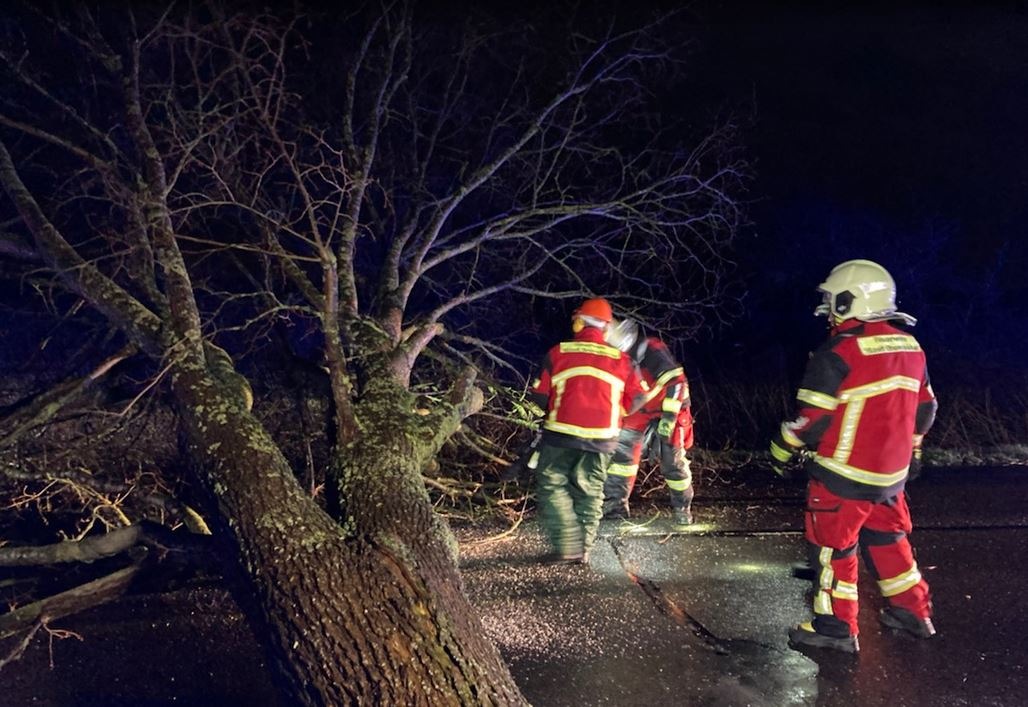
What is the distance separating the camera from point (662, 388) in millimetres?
4660

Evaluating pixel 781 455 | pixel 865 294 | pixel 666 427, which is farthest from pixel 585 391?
pixel 865 294

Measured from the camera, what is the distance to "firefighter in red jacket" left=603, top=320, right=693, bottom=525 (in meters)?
4.61

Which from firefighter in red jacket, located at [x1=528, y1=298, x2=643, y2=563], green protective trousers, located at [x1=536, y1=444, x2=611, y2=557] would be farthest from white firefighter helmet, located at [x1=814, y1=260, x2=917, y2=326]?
green protective trousers, located at [x1=536, y1=444, x2=611, y2=557]

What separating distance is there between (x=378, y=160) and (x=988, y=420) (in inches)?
247

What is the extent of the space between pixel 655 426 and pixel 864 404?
1.65 meters

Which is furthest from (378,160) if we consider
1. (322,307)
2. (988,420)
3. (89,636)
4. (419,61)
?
(988,420)

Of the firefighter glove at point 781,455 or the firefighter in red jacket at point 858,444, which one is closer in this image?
the firefighter in red jacket at point 858,444

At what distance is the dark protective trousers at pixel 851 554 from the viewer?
3562 mm

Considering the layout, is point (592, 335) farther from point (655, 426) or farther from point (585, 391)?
point (655, 426)

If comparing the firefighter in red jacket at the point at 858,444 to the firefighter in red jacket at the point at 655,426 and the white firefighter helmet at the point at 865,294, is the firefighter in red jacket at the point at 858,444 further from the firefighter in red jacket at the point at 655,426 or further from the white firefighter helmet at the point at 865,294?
the firefighter in red jacket at the point at 655,426

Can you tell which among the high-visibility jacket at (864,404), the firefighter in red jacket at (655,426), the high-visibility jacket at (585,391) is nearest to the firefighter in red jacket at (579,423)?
the high-visibility jacket at (585,391)

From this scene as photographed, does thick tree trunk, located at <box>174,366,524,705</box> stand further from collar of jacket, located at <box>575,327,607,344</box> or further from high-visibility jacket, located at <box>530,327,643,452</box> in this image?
collar of jacket, located at <box>575,327,607,344</box>

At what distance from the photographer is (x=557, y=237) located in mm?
8156

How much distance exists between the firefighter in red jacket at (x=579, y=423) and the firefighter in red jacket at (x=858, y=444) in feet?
3.28
